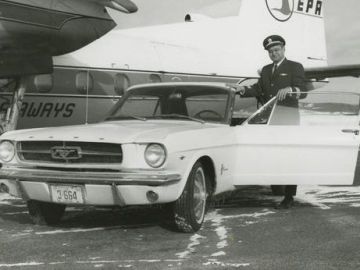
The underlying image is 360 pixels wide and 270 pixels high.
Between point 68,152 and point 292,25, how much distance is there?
13929mm

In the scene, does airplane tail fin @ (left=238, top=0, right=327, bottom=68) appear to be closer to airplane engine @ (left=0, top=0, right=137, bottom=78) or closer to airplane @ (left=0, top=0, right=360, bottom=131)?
airplane @ (left=0, top=0, right=360, bottom=131)

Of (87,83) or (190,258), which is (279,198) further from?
(87,83)

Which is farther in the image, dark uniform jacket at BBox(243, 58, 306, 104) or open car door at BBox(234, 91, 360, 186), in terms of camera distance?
dark uniform jacket at BBox(243, 58, 306, 104)

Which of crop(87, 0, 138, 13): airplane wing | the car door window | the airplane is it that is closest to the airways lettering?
the airplane

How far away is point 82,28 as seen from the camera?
10195 mm

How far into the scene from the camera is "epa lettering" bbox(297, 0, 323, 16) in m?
18.1

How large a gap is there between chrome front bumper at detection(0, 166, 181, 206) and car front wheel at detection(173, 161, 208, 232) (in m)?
0.19

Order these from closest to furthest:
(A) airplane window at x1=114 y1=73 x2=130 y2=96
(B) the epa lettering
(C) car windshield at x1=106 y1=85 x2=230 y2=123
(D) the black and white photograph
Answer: (D) the black and white photograph, (C) car windshield at x1=106 y1=85 x2=230 y2=123, (A) airplane window at x1=114 y1=73 x2=130 y2=96, (B) the epa lettering

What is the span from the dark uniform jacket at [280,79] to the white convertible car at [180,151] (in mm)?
567

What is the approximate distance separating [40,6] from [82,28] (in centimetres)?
86

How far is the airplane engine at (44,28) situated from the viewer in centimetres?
938

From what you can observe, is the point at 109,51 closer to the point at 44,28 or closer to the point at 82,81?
the point at 82,81

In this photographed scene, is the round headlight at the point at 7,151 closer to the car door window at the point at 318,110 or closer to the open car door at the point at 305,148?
the open car door at the point at 305,148

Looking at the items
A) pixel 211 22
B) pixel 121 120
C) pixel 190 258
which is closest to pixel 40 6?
pixel 121 120
